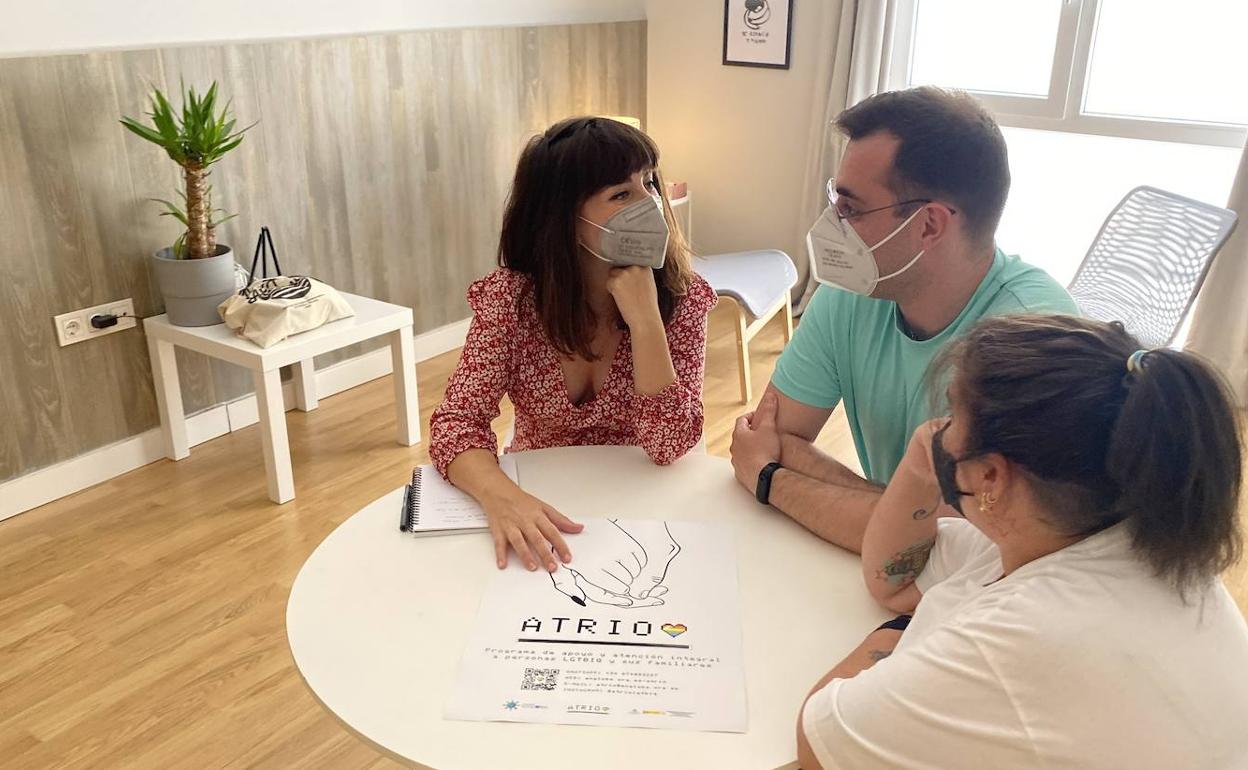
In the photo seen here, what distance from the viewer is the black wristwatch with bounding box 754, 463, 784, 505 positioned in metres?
1.42

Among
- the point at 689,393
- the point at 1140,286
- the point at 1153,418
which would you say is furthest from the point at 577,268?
the point at 1140,286

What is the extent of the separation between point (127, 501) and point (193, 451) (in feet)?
1.07

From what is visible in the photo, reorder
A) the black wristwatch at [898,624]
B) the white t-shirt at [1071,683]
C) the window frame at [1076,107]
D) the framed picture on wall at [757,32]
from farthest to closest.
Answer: the framed picture on wall at [757,32]
the window frame at [1076,107]
the black wristwatch at [898,624]
the white t-shirt at [1071,683]

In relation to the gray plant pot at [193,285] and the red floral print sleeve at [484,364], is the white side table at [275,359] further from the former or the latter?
the red floral print sleeve at [484,364]

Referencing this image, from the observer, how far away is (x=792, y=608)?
47.3 inches

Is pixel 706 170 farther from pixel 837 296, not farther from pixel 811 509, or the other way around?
pixel 811 509

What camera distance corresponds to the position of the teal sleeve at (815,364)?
65.3 inches

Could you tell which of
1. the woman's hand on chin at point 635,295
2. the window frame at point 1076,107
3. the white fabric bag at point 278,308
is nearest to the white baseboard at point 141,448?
the white fabric bag at point 278,308

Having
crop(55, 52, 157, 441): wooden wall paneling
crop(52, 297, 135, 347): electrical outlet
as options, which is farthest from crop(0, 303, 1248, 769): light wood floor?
crop(52, 297, 135, 347): electrical outlet

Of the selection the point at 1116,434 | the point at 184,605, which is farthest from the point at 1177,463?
the point at 184,605

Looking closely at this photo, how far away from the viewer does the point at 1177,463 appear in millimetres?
824

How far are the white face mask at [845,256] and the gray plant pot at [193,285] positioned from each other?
1823 mm

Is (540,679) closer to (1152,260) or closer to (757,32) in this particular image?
(1152,260)

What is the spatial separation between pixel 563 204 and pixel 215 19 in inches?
70.1
